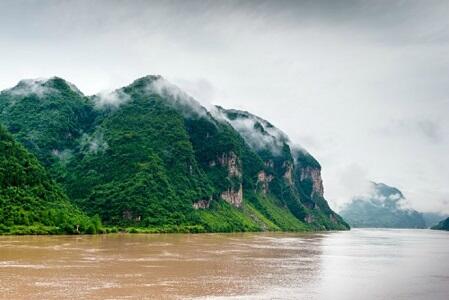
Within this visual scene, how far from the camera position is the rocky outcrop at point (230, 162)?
18773 centimetres

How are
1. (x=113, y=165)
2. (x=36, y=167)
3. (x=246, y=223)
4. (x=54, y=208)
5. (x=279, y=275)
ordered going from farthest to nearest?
(x=246, y=223)
(x=113, y=165)
(x=36, y=167)
(x=54, y=208)
(x=279, y=275)

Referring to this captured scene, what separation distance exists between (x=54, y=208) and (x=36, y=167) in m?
12.3

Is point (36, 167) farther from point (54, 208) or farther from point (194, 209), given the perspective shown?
point (194, 209)

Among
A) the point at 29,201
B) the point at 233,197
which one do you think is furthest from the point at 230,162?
the point at 29,201

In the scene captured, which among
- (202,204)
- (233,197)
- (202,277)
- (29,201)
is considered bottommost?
(202,277)

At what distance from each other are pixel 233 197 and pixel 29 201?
313 ft

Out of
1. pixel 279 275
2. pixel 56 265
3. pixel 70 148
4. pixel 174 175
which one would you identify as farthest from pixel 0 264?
pixel 70 148

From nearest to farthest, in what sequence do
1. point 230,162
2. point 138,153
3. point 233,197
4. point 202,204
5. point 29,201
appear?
point 29,201 → point 138,153 → point 202,204 → point 233,197 → point 230,162

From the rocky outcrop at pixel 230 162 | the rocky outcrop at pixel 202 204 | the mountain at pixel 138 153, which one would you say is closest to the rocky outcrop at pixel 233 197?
the mountain at pixel 138 153

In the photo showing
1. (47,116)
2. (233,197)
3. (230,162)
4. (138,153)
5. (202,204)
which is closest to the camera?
(138,153)

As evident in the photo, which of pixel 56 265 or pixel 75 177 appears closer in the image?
pixel 56 265

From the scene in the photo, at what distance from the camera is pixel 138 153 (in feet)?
477

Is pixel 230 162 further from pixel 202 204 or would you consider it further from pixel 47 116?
pixel 47 116

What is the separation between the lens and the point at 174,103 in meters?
181
